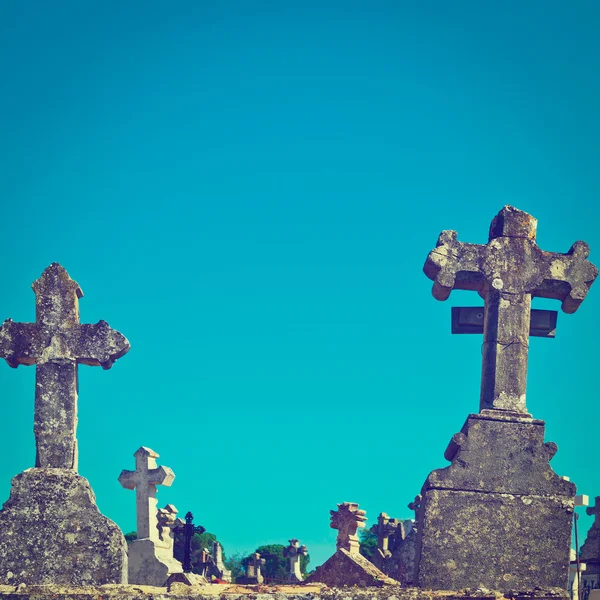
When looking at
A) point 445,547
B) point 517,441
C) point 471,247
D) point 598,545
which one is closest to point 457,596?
point 445,547

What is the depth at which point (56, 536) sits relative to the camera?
12109 mm

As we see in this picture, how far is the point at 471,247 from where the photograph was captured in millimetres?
13344

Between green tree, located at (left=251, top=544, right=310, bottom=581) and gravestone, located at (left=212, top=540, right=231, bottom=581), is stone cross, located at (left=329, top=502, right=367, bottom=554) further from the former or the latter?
green tree, located at (left=251, top=544, right=310, bottom=581)

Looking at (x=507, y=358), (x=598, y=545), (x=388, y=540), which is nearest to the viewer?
(x=507, y=358)

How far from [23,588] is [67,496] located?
104 centimetres

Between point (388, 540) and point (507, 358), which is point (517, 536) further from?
point (388, 540)

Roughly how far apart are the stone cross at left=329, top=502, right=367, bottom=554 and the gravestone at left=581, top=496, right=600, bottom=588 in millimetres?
4232

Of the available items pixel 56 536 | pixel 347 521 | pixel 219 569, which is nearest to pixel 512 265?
pixel 56 536

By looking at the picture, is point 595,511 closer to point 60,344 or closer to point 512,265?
point 512,265

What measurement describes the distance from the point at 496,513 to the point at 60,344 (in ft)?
16.5

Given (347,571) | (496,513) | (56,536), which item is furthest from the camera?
(347,571)

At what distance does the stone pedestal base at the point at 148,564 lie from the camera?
914 inches

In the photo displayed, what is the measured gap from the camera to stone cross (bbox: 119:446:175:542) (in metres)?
24.0

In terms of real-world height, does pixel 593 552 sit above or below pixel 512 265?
below
